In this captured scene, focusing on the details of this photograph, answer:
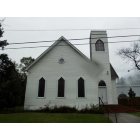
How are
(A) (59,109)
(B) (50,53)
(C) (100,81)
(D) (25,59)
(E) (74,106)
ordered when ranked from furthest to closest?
1. (D) (25,59)
2. (C) (100,81)
3. (B) (50,53)
4. (E) (74,106)
5. (A) (59,109)

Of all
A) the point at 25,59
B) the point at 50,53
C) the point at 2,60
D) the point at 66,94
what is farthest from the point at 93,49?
the point at 25,59

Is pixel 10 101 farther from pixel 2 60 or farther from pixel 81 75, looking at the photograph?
pixel 81 75

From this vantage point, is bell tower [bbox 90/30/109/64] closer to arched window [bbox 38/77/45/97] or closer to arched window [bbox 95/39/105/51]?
arched window [bbox 95/39/105/51]

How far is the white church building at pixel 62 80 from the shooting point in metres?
17.6

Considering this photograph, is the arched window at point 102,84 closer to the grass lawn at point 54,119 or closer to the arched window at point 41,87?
the arched window at point 41,87

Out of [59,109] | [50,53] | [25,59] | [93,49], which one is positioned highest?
[25,59]

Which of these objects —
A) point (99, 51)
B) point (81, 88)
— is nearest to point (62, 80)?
point (81, 88)

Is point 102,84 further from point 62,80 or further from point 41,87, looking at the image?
point 41,87

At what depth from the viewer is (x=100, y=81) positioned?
20.2 metres

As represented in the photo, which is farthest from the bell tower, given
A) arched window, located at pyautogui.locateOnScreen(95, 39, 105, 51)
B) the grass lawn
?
the grass lawn

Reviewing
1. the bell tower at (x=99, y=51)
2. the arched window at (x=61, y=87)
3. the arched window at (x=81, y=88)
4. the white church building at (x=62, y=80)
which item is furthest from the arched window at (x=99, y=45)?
the arched window at (x=61, y=87)

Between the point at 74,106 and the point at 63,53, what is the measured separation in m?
6.28

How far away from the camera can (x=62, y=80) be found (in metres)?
18.2

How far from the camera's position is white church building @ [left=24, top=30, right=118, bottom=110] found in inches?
695
